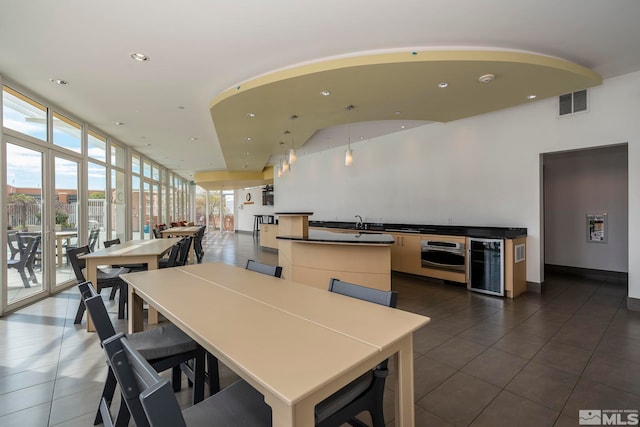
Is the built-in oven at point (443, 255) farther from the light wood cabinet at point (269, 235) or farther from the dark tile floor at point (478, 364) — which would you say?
the light wood cabinet at point (269, 235)

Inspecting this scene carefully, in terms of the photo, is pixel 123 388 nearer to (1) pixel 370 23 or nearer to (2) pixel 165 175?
(1) pixel 370 23

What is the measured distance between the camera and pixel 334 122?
515 cm

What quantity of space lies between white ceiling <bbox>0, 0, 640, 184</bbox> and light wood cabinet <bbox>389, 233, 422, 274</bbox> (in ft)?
11.1

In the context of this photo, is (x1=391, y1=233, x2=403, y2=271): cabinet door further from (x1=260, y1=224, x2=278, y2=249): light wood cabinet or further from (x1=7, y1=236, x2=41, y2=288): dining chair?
(x1=7, y1=236, x2=41, y2=288): dining chair

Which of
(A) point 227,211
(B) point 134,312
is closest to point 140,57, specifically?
(B) point 134,312

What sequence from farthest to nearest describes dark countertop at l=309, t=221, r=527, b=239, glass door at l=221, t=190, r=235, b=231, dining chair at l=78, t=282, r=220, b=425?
glass door at l=221, t=190, r=235, b=231 → dark countertop at l=309, t=221, r=527, b=239 → dining chair at l=78, t=282, r=220, b=425

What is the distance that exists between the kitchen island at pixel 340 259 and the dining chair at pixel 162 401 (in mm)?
2719

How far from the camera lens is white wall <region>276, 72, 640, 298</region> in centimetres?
393

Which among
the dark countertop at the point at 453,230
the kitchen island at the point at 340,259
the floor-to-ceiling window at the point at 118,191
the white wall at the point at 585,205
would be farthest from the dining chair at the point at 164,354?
the floor-to-ceiling window at the point at 118,191

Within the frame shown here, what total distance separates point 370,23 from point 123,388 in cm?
312

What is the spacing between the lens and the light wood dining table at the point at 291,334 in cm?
94

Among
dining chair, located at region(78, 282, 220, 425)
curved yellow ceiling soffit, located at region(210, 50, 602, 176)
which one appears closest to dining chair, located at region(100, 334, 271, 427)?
dining chair, located at region(78, 282, 220, 425)

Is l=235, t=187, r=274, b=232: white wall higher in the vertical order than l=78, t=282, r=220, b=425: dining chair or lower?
higher

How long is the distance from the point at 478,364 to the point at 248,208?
50.8 feet
